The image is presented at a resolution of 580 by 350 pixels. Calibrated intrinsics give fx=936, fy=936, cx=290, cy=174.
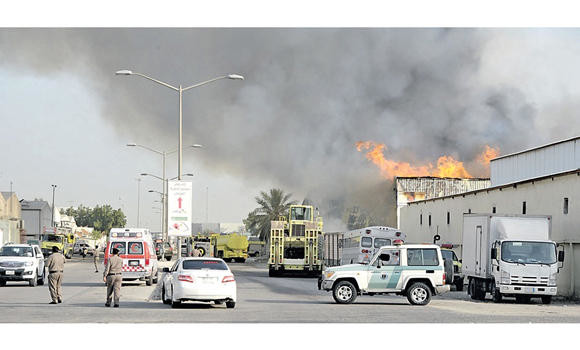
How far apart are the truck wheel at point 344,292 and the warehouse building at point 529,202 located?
36.3 feet

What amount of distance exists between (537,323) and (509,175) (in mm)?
46732

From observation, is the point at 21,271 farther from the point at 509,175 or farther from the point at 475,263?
the point at 509,175

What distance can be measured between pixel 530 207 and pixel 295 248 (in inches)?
668

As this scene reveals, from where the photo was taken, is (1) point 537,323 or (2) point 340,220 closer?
(1) point 537,323

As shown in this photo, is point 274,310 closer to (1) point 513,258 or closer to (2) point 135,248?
(1) point 513,258

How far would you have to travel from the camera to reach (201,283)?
2581cm

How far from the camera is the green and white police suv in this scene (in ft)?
94.8

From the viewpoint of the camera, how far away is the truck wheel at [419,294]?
1140 inches

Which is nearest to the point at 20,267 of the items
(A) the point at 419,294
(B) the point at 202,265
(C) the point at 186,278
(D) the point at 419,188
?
(B) the point at 202,265

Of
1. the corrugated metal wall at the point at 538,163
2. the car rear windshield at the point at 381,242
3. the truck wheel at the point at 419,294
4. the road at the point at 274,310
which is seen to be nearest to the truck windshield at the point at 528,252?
the road at the point at 274,310

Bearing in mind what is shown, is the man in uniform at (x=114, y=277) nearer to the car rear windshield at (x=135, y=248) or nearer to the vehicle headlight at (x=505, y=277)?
the vehicle headlight at (x=505, y=277)

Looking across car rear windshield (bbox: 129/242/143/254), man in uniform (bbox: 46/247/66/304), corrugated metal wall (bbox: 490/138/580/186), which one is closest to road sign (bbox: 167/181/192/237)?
car rear windshield (bbox: 129/242/143/254)

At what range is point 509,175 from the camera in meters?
67.6
